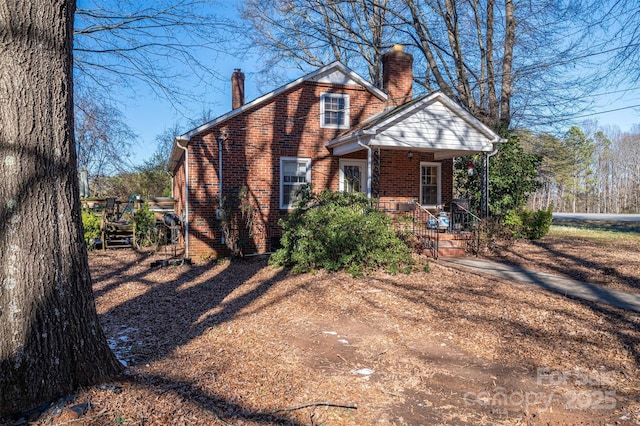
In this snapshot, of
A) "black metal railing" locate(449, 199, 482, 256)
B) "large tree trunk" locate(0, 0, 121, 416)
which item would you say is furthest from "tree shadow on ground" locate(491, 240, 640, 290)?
"large tree trunk" locate(0, 0, 121, 416)

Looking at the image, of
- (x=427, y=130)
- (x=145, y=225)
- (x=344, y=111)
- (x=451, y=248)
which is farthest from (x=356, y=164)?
(x=145, y=225)

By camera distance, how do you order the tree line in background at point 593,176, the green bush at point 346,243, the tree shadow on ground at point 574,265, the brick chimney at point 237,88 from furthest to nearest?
1. the tree line in background at point 593,176
2. the brick chimney at point 237,88
3. the green bush at point 346,243
4. the tree shadow on ground at point 574,265

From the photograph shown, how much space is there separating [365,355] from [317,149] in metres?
9.40

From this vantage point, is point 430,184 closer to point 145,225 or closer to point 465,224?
point 465,224

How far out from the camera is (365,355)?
4.34 metres

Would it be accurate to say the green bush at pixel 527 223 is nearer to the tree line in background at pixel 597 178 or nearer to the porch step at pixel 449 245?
the porch step at pixel 449 245

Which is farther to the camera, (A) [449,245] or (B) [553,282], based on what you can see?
(A) [449,245]

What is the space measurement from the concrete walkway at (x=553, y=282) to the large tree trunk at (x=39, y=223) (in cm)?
679

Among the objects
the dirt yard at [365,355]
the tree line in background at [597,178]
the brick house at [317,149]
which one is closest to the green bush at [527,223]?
the brick house at [317,149]

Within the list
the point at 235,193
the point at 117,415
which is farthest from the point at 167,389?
the point at 235,193

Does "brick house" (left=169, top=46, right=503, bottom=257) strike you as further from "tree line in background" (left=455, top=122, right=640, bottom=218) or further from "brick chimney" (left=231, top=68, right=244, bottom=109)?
"tree line in background" (left=455, top=122, right=640, bottom=218)

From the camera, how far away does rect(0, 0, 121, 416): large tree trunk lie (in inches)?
110

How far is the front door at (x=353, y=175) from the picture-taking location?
43.7ft

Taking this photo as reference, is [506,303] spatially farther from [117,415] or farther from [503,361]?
[117,415]
